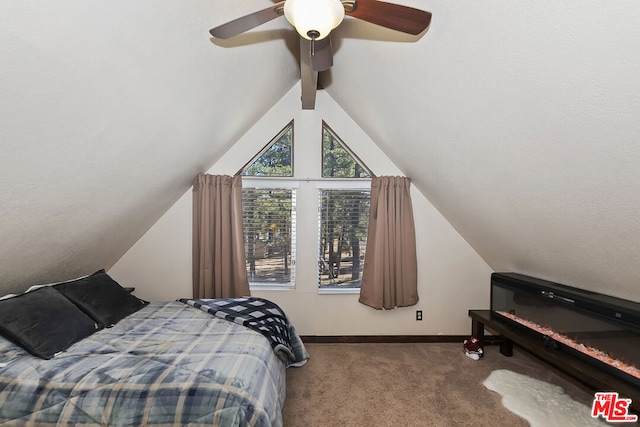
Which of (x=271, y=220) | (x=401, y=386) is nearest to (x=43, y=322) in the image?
(x=271, y=220)

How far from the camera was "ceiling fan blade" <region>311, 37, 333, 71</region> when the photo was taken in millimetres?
1602

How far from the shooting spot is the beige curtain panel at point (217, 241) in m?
3.25

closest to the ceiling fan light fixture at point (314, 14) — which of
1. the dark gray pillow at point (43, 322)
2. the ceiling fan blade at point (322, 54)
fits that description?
the ceiling fan blade at point (322, 54)

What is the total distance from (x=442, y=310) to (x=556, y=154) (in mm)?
2453

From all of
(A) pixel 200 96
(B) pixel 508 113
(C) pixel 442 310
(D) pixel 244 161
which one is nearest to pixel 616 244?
(B) pixel 508 113

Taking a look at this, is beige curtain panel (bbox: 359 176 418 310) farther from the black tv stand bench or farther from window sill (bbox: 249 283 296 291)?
window sill (bbox: 249 283 296 291)

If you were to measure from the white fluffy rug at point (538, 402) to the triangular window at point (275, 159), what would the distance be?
2848mm

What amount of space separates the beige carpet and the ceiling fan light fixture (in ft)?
7.73

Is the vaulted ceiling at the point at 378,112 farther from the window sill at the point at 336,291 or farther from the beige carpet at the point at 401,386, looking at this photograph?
the window sill at the point at 336,291

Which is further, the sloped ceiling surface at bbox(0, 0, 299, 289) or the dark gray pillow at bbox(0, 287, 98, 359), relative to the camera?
the dark gray pillow at bbox(0, 287, 98, 359)

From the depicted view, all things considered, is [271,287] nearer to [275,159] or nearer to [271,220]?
[271,220]

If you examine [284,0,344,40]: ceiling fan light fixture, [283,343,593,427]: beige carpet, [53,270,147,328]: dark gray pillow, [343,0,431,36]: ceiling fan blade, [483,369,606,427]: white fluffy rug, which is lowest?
[283,343,593,427]: beige carpet

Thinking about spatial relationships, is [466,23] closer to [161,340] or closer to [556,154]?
[556,154]

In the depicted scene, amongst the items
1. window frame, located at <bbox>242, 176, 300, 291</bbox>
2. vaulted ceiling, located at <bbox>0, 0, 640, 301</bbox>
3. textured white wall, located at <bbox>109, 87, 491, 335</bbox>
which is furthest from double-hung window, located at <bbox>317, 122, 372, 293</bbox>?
vaulted ceiling, located at <bbox>0, 0, 640, 301</bbox>
